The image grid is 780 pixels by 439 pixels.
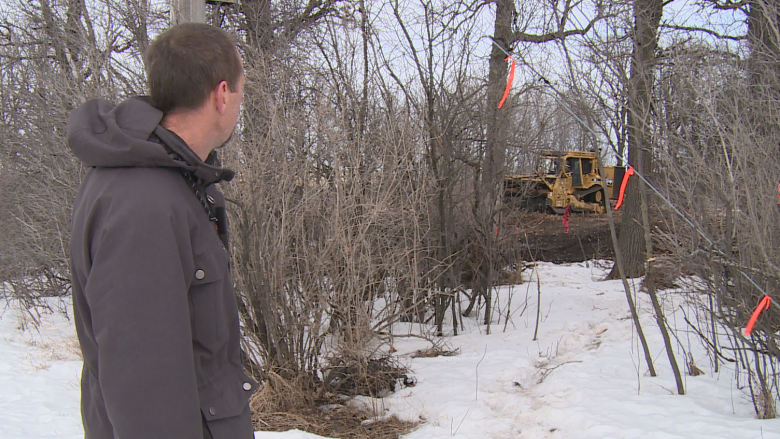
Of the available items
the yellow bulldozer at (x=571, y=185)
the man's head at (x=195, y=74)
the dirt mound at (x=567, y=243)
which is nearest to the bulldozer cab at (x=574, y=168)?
the yellow bulldozer at (x=571, y=185)

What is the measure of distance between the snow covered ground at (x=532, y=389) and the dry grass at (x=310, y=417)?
0.19 meters

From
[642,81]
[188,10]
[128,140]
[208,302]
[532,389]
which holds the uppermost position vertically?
[188,10]

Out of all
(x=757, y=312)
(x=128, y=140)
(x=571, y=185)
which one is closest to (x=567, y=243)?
(x=571, y=185)

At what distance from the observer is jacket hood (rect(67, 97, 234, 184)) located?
1255mm

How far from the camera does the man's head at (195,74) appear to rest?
1.33 metres

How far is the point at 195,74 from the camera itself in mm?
1333

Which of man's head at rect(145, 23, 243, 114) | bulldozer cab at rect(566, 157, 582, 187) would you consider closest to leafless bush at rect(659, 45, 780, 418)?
man's head at rect(145, 23, 243, 114)

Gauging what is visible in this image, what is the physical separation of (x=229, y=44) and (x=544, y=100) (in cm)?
736

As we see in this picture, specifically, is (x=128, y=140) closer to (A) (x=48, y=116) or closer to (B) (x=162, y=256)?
(B) (x=162, y=256)

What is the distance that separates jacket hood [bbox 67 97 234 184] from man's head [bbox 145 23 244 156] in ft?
0.18

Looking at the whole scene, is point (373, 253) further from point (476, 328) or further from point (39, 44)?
point (39, 44)

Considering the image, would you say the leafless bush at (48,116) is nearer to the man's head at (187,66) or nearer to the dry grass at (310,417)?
the dry grass at (310,417)

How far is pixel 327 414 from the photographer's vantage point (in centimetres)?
513

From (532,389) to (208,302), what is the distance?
494 centimetres
